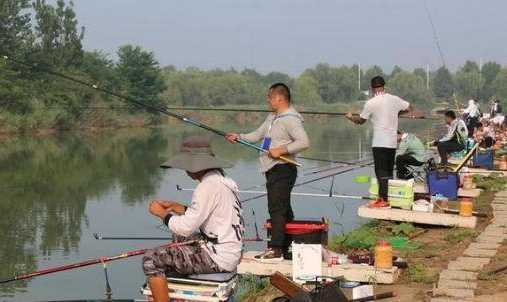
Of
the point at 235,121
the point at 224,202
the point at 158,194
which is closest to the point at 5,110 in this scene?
the point at 235,121

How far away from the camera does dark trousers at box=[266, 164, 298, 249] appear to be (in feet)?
20.1

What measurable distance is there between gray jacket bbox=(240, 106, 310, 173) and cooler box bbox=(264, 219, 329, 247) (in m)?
0.51

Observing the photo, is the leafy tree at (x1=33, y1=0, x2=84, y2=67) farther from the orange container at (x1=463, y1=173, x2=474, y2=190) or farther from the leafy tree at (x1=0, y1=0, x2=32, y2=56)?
the orange container at (x1=463, y1=173, x2=474, y2=190)

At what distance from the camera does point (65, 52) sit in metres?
53.4

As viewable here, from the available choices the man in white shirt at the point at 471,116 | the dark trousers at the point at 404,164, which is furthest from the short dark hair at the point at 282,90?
the man in white shirt at the point at 471,116

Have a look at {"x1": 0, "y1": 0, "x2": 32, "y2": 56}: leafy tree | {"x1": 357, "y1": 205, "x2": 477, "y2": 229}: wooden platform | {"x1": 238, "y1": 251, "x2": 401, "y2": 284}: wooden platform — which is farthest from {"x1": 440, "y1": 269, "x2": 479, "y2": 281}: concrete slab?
{"x1": 0, "y1": 0, "x2": 32, "y2": 56}: leafy tree

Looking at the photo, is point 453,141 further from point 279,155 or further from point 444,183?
point 279,155

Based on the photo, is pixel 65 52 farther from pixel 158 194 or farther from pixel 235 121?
pixel 158 194

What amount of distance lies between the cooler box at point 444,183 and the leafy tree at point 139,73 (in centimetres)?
4973

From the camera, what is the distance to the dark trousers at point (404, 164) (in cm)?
1000

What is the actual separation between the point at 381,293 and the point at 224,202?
5.44ft

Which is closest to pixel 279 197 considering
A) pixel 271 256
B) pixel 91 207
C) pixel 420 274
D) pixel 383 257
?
pixel 271 256

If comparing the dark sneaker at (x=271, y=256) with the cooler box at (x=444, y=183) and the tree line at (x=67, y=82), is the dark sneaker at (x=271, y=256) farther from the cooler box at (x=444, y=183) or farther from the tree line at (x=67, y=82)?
the tree line at (x=67, y=82)

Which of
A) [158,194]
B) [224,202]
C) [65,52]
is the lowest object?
[158,194]
